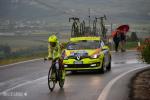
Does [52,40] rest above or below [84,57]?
above

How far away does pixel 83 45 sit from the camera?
26281 mm

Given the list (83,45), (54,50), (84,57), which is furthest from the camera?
(83,45)

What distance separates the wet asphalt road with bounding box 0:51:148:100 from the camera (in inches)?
715

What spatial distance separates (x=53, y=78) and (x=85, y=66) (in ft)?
17.3

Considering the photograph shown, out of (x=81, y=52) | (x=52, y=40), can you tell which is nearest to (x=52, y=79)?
(x=52, y=40)

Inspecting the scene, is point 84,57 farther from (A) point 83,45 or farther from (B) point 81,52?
(A) point 83,45

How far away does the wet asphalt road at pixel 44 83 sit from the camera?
18148 millimetres

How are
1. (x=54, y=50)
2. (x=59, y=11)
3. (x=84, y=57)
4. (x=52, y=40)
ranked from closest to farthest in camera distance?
(x=52, y=40) < (x=54, y=50) < (x=84, y=57) < (x=59, y=11)

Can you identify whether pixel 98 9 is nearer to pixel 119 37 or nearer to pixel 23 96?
pixel 119 37

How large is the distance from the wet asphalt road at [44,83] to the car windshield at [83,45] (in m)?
1.07

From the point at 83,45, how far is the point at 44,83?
494 cm

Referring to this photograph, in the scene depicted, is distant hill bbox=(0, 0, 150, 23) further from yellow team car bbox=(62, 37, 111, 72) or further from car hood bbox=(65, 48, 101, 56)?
car hood bbox=(65, 48, 101, 56)

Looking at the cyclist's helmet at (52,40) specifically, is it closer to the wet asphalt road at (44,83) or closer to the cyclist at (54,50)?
the cyclist at (54,50)

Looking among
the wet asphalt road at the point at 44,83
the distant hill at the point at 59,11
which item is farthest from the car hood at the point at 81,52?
the distant hill at the point at 59,11
